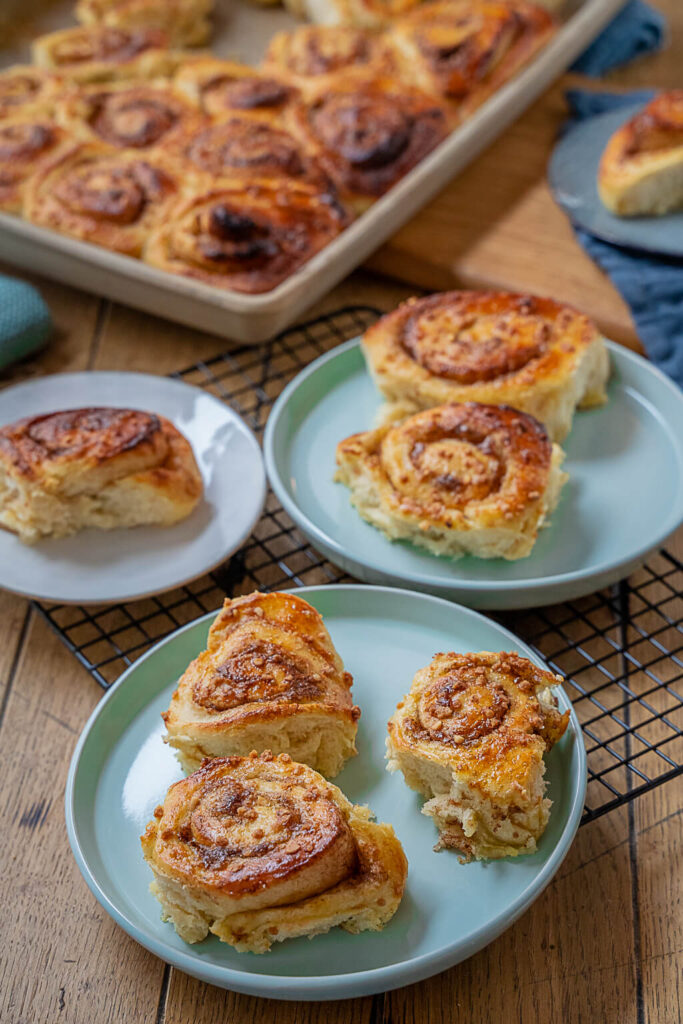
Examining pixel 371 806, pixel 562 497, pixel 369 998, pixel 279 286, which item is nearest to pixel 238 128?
pixel 279 286

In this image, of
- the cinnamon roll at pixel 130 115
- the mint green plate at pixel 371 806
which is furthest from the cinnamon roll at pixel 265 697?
the cinnamon roll at pixel 130 115

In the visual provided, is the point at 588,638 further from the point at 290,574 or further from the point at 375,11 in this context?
the point at 375,11

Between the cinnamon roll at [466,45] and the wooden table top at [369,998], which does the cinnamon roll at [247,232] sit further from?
the wooden table top at [369,998]

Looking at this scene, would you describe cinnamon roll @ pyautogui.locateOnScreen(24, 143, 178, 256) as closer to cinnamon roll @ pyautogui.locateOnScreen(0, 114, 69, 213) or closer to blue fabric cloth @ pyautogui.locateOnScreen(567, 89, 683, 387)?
cinnamon roll @ pyautogui.locateOnScreen(0, 114, 69, 213)

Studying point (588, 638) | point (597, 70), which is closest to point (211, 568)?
point (588, 638)

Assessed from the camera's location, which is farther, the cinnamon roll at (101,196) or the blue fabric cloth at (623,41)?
the blue fabric cloth at (623,41)

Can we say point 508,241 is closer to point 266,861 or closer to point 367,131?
point 367,131
